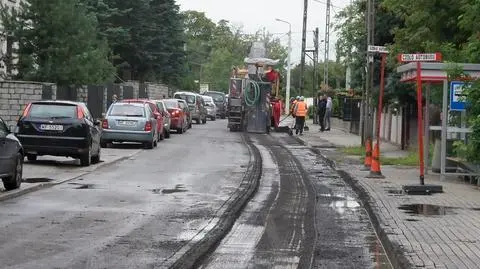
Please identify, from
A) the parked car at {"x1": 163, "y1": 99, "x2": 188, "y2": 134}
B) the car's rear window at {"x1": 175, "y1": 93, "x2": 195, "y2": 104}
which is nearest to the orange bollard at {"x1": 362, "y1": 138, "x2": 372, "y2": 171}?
the parked car at {"x1": 163, "y1": 99, "x2": 188, "y2": 134}

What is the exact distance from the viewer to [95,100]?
3762 cm

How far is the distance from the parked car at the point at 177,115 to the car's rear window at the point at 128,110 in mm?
9413

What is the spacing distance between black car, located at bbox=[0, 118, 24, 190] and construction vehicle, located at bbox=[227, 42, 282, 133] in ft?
77.7

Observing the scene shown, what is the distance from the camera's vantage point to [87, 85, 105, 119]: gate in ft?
120

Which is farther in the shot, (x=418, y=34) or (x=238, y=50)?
(x=238, y=50)

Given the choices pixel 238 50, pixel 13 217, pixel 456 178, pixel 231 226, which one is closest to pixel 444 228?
pixel 231 226

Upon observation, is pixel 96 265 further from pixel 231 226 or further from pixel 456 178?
pixel 456 178

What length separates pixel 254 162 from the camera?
21.8 m

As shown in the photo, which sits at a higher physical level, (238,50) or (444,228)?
(238,50)

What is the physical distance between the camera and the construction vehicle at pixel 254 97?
3756 centimetres

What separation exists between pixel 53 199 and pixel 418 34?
39.0ft

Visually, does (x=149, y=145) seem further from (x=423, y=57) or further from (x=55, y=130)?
(x=423, y=57)

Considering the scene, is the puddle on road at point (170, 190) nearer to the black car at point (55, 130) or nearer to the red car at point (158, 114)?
the black car at point (55, 130)

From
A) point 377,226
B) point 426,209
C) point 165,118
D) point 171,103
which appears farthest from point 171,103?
point 377,226
